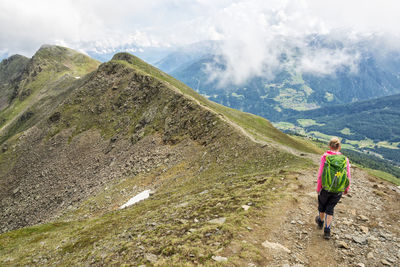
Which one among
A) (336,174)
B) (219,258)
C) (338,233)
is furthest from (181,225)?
(336,174)

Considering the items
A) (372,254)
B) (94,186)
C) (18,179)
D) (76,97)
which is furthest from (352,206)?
(76,97)

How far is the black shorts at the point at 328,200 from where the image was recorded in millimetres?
12070

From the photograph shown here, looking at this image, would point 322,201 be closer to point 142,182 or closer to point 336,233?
point 336,233

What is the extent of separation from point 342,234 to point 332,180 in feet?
12.2

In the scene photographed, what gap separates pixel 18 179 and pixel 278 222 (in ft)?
276

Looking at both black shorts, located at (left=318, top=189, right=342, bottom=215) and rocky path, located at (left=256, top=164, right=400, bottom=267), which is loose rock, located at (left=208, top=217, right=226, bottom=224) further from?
black shorts, located at (left=318, top=189, right=342, bottom=215)

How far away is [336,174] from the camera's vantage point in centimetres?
1159

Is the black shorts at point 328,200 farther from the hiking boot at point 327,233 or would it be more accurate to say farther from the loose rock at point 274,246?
the loose rock at point 274,246

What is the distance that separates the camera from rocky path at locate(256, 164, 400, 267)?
11.1 m

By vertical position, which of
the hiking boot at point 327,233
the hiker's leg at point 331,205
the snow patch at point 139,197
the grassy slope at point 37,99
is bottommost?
the snow patch at point 139,197

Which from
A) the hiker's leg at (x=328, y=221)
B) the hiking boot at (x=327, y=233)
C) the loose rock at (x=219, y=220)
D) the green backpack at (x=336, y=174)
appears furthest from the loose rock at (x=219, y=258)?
the green backpack at (x=336, y=174)

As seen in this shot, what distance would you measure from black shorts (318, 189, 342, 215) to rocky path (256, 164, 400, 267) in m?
1.69

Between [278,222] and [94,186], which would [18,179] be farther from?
[278,222]

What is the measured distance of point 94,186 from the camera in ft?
165
